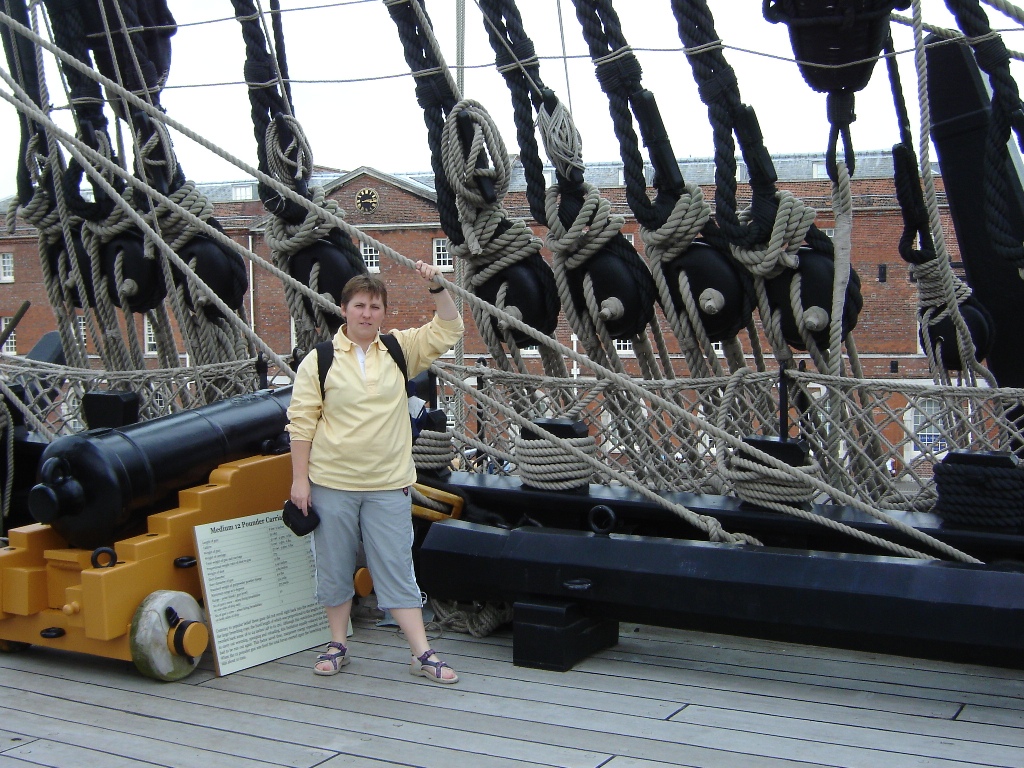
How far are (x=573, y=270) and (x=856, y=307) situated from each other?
0.86m

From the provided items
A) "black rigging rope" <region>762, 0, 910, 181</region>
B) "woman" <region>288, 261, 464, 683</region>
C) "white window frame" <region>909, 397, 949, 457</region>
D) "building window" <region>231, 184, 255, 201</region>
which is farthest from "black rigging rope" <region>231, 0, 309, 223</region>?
"building window" <region>231, 184, 255, 201</region>

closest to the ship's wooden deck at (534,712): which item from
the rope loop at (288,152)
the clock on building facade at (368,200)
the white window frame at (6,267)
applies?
the rope loop at (288,152)

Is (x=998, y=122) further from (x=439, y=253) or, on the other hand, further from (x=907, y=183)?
(x=439, y=253)

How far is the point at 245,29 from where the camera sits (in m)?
4.05

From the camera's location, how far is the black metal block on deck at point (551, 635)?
2662 millimetres

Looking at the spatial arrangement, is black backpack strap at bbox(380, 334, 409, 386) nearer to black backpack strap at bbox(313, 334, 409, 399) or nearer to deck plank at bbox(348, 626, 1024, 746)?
black backpack strap at bbox(313, 334, 409, 399)

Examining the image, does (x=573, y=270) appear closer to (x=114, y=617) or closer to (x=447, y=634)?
(x=447, y=634)

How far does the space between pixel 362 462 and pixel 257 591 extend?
0.52 metres

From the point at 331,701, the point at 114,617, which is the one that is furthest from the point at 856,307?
the point at 114,617

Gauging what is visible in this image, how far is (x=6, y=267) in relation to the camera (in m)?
27.5

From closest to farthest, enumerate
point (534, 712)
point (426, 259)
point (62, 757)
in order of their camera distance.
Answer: point (62, 757), point (534, 712), point (426, 259)

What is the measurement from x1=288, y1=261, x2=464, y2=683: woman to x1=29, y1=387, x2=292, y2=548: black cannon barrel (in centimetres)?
45

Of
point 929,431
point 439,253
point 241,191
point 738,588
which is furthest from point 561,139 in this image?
point 241,191

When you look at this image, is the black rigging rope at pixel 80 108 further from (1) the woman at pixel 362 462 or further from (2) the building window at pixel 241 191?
(2) the building window at pixel 241 191
